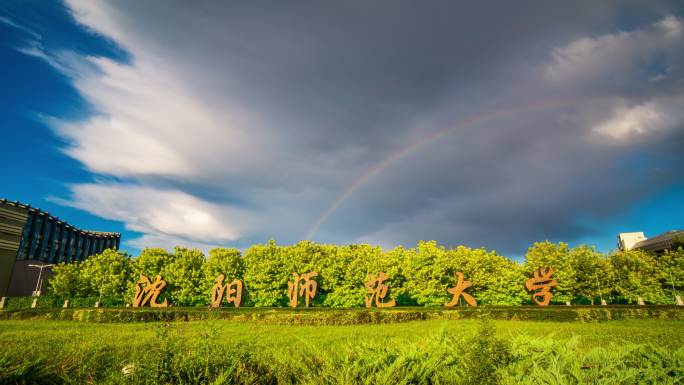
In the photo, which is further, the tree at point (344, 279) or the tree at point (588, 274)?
the tree at point (588, 274)

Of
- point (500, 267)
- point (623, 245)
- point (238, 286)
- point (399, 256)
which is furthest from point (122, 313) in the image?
point (623, 245)

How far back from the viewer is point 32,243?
70125 mm

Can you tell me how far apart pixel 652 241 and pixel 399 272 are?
7411 cm

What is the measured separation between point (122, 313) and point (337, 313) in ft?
43.4

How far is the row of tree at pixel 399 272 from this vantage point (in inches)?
1577

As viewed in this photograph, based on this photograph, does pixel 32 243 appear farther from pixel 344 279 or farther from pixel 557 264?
pixel 557 264

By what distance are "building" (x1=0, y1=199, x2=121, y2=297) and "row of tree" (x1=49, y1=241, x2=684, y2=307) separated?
1814cm

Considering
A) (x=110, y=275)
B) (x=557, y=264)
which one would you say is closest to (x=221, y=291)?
(x=110, y=275)

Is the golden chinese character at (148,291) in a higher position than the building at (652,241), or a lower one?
lower

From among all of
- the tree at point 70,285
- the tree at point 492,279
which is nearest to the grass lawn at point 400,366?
the tree at point 492,279

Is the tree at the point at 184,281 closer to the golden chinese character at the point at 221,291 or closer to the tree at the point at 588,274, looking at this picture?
the golden chinese character at the point at 221,291

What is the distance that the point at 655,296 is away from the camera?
4200 cm

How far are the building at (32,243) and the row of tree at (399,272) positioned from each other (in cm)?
1814

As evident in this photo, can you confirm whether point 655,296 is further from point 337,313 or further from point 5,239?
point 5,239
